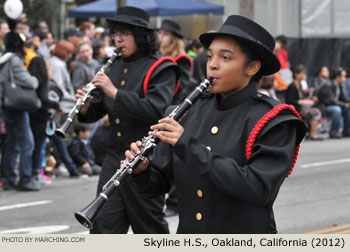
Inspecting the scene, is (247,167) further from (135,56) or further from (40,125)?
(40,125)

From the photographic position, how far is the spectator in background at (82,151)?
11.4 metres

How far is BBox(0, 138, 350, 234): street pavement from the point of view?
26.1 ft

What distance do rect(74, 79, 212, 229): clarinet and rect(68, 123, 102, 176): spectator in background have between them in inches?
294

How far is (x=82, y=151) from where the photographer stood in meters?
11.5

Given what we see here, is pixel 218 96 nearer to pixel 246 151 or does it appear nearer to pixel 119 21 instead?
pixel 246 151

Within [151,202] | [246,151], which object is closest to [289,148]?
[246,151]

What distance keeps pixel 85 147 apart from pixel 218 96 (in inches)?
312

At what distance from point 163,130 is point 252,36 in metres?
0.64

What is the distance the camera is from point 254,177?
3.42 meters

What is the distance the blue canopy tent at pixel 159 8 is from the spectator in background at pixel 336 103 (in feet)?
13.4

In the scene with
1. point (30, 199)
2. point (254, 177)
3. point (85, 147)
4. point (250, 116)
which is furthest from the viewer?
point (85, 147)

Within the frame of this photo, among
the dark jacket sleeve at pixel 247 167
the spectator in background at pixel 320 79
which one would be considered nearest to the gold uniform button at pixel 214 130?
the dark jacket sleeve at pixel 247 167

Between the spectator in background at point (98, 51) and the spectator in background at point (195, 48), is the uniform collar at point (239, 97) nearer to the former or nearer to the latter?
the spectator in background at point (98, 51)

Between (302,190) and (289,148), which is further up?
(289,148)
